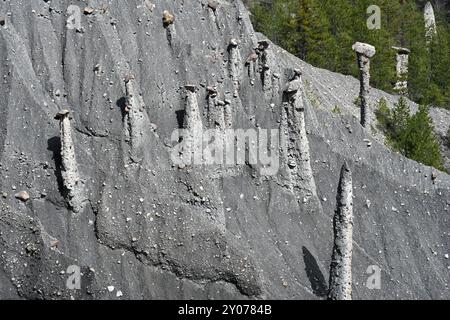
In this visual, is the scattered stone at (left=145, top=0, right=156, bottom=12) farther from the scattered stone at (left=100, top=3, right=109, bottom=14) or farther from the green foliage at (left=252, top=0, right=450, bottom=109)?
the green foliage at (left=252, top=0, right=450, bottom=109)

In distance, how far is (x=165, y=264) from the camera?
62.5ft

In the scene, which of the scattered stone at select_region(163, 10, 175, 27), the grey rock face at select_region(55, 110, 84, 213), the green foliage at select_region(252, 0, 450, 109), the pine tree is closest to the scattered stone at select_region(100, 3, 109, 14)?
the scattered stone at select_region(163, 10, 175, 27)

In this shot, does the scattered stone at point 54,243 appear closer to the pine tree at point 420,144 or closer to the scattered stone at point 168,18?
the scattered stone at point 168,18

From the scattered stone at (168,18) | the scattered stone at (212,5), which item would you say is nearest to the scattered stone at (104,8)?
the scattered stone at (168,18)

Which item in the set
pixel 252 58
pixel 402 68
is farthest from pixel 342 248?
pixel 402 68

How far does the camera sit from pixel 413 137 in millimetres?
32844

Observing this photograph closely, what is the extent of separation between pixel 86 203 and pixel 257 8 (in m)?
38.0

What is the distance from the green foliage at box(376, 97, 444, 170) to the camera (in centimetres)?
3234

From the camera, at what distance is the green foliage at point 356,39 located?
4456cm

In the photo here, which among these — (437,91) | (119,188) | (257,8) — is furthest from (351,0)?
(119,188)

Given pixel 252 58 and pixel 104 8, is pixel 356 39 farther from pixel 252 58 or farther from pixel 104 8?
pixel 104 8

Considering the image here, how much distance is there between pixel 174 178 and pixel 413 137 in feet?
63.4

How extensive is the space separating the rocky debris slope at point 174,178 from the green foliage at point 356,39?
2024 centimetres

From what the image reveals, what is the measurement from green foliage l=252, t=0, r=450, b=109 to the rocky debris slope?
797 inches
